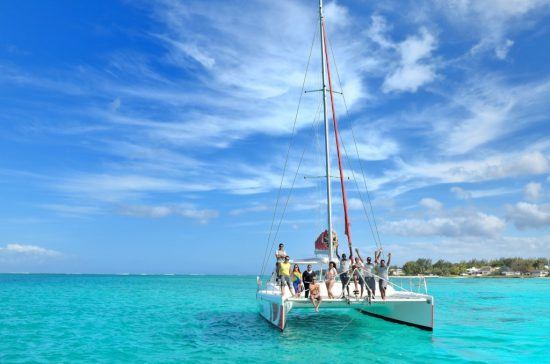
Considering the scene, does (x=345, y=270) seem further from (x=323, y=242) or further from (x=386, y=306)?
(x=323, y=242)

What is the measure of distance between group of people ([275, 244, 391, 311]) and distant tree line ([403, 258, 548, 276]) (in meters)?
124

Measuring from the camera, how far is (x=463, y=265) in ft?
497

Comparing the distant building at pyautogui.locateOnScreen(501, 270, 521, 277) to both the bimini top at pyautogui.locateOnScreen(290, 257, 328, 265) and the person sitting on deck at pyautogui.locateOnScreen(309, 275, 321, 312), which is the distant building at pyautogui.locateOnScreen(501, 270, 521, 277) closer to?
the bimini top at pyautogui.locateOnScreen(290, 257, 328, 265)

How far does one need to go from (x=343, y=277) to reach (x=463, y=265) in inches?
5877

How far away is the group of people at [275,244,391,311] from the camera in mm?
15883

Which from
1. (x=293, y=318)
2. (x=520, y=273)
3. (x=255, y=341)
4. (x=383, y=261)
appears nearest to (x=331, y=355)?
(x=255, y=341)

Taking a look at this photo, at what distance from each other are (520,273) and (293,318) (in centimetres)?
13448

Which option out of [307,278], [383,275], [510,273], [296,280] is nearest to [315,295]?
[307,278]

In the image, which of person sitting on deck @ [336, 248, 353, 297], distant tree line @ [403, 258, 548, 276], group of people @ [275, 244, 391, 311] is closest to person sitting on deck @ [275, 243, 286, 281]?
group of people @ [275, 244, 391, 311]

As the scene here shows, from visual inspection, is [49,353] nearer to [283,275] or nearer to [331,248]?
[283,275]

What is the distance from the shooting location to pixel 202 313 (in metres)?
26.7

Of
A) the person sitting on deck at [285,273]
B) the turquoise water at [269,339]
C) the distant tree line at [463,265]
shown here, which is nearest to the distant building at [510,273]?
the distant tree line at [463,265]

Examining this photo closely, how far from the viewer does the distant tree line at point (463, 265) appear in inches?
5310

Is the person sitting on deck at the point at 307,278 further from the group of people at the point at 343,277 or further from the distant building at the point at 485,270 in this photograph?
the distant building at the point at 485,270
